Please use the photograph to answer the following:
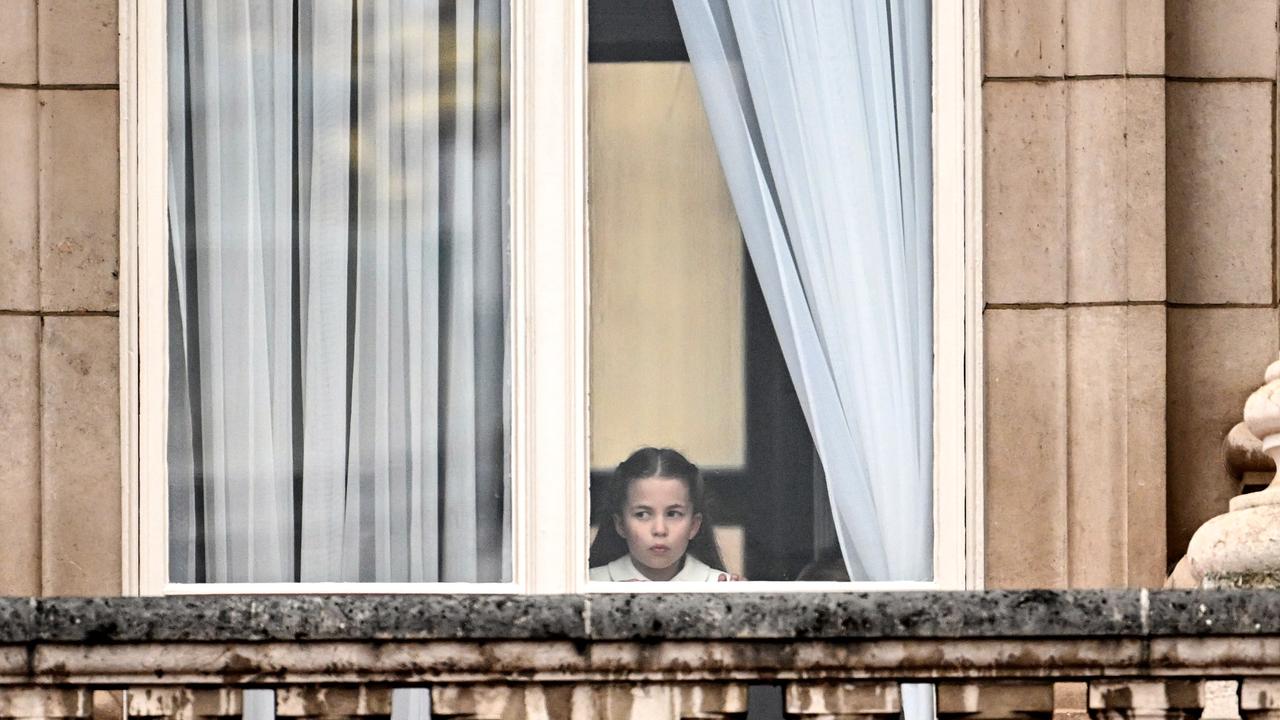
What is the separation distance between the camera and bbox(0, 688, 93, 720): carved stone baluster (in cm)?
598

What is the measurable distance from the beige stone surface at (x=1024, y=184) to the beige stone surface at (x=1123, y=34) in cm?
20

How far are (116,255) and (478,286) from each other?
1.35m

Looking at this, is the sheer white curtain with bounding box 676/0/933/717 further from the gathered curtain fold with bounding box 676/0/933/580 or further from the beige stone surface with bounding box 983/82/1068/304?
the beige stone surface with bounding box 983/82/1068/304

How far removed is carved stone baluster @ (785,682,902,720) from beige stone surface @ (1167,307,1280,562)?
3124mm

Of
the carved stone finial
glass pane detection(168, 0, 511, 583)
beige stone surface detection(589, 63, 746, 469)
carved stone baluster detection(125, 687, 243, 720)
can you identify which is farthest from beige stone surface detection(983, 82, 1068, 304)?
carved stone baluster detection(125, 687, 243, 720)

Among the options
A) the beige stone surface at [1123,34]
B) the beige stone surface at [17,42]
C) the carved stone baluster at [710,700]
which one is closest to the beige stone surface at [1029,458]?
the beige stone surface at [1123,34]

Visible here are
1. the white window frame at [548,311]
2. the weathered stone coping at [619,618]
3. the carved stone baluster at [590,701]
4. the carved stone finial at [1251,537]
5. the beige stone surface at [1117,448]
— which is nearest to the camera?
the weathered stone coping at [619,618]

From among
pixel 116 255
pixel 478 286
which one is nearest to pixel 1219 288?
pixel 478 286

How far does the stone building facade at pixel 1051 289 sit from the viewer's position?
8.67 m

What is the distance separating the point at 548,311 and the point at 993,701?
Answer: 325 centimetres

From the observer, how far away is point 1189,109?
352 inches

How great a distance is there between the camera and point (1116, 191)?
8.76 m

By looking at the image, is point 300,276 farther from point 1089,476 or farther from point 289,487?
point 1089,476

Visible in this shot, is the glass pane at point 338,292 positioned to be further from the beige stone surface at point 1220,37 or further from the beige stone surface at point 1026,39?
the beige stone surface at point 1220,37
